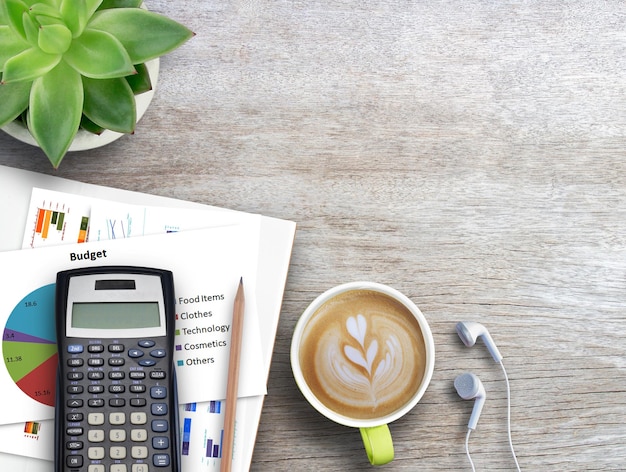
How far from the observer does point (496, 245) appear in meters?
0.81

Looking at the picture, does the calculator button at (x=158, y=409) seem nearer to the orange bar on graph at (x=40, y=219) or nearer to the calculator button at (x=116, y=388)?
the calculator button at (x=116, y=388)

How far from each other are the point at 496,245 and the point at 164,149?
41cm

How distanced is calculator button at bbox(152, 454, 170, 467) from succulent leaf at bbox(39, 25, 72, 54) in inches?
16.2

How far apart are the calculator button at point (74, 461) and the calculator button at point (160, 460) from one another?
0.24 feet

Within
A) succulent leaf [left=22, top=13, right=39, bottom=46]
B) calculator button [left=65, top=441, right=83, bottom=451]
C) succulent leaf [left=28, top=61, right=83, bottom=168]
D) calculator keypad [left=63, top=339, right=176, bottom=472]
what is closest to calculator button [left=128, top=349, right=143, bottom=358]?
calculator keypad [left=63, top=339, right=176, bottom=472]

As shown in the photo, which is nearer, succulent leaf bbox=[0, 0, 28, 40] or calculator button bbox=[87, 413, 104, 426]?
succulent leaf bbox=[0, 0, 28, 40]

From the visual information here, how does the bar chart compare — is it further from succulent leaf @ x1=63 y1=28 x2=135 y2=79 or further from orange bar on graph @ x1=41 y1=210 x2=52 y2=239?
succulent leaf @ x1=63 y1=28 x2=135 y2=79

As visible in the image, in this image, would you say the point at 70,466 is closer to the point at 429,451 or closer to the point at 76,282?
the point at 76,282

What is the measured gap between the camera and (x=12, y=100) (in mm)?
644

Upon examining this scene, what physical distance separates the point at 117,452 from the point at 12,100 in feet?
1.19

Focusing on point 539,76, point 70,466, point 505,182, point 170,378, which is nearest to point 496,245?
point 505,182

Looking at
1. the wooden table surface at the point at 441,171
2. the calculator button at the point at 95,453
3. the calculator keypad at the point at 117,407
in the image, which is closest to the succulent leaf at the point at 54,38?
the wooden table surface at the point at 441,171

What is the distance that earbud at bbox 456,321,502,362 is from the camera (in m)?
0.77

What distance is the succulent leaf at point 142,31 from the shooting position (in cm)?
63
